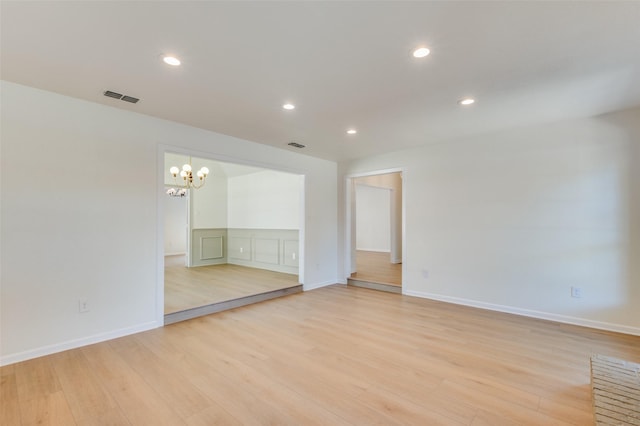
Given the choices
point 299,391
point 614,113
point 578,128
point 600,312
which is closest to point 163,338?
point 299,391

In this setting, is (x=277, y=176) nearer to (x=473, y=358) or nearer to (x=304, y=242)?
(x=304, y=242)

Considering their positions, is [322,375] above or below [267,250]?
below

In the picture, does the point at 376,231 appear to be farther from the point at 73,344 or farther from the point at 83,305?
the point at 73,344

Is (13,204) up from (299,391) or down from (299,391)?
up

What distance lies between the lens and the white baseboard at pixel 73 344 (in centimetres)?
252

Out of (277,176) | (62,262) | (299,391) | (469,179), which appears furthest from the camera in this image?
(277,176)

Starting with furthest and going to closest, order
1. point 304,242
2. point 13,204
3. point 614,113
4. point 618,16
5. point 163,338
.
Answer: point 304,242, point 614,113, point 163,338, point 13,204, point 618,16

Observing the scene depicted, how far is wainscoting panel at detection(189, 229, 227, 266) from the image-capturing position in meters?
7.26

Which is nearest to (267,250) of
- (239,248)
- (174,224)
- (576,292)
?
(239,248)

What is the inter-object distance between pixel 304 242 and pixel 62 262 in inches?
133

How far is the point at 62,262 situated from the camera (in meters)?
2.79

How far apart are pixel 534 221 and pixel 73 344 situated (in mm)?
5463

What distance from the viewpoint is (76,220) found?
2873 millimetres

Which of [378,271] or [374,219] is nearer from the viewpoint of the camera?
[378,271]
